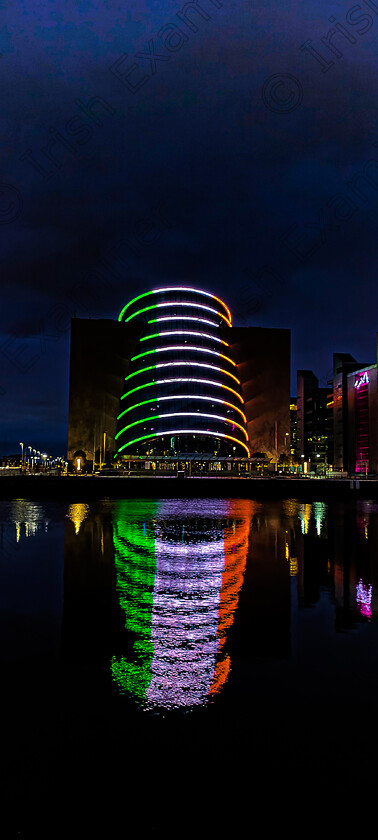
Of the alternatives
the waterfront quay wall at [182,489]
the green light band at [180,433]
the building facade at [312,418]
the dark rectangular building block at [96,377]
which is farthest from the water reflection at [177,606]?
the building facade at [312,418]

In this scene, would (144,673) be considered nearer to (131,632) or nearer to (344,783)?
(131,632)

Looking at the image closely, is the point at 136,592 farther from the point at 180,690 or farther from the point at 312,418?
the point at 312,418

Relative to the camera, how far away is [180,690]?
19.2 feet

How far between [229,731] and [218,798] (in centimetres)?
92

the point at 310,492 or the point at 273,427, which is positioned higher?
the point at 273,427

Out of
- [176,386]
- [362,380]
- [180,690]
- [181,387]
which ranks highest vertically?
[362,380]

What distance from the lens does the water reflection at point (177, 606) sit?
6077 millimetres

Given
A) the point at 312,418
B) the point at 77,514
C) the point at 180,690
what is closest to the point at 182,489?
the point at 77,514

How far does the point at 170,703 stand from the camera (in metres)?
5.52

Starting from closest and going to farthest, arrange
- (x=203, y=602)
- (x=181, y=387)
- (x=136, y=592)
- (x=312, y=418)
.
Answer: (x=203, y=602), (x=136, y=592), (x=181, y=387), (x=312, y=418)

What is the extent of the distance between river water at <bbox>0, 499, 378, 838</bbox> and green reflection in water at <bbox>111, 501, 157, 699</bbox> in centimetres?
3

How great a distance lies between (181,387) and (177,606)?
74.1 meters

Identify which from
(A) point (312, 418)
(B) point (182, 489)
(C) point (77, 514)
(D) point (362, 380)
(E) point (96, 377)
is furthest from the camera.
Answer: (A) point (312, 418)

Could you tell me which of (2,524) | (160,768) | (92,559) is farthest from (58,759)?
(2,524)
